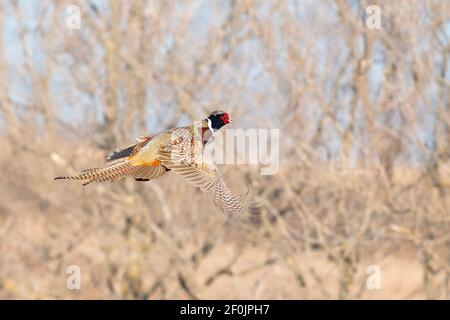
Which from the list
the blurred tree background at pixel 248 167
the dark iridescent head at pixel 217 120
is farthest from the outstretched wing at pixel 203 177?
the blurred tree background at pixel 248 167

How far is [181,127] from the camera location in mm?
2256

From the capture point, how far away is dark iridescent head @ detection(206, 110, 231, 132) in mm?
2150

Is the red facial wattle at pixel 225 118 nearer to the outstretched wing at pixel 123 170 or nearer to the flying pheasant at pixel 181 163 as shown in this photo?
the flying pheasant at pixel 181 163

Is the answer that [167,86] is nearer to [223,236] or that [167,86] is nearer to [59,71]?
[59,71]

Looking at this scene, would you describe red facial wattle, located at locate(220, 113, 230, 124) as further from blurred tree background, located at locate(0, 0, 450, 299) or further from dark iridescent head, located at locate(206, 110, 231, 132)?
blurred tree background, located at locate(0, 0, 450, 299)

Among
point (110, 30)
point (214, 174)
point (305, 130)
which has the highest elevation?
point (110, 30)

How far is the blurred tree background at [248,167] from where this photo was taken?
7094 mm

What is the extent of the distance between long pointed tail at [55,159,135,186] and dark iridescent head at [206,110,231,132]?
24 cm

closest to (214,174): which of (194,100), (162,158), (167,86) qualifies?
(162,158)

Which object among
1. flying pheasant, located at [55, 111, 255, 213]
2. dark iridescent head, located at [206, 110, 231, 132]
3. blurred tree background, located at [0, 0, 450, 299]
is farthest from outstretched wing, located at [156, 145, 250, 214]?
blurred tree background, located at [0, 0, 450, 299]

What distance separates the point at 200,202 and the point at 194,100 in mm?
2205

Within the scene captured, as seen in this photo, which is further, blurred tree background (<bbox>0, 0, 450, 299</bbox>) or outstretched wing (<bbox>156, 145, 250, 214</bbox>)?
blurred tree background (<bbox>0, 0, 450, 299</bbox>)

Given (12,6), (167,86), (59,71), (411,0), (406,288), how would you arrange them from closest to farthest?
(411,0), (167,86), (59,71), (12,6), (406,288)

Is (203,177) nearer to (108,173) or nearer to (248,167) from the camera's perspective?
(108,173)
